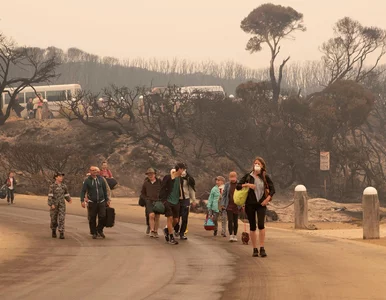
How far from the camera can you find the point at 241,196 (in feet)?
56.3

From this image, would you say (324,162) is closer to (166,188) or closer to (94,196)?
(166,188)

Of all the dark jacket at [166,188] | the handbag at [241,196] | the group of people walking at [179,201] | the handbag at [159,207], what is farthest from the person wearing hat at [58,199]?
the handbag at [241,196]

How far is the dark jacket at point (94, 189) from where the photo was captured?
2134cm

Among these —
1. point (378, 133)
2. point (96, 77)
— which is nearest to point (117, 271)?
point (378, 133)

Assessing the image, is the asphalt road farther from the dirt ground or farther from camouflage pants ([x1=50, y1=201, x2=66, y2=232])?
the dirt ground

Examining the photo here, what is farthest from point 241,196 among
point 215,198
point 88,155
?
point 88,155

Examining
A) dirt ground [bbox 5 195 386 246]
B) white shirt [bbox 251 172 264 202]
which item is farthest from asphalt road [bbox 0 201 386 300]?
dirt ground [bbox 5 195 386 246]

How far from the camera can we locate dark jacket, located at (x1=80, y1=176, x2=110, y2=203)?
70.0 ft

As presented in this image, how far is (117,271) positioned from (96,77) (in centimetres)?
18264

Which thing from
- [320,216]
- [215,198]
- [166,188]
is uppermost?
[166,188]

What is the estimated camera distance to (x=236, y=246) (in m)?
19.7

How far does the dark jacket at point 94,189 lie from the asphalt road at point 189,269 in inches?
37.9

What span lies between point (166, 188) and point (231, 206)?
5.39ft

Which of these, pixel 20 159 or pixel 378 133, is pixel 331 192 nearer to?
pixel 20 159
